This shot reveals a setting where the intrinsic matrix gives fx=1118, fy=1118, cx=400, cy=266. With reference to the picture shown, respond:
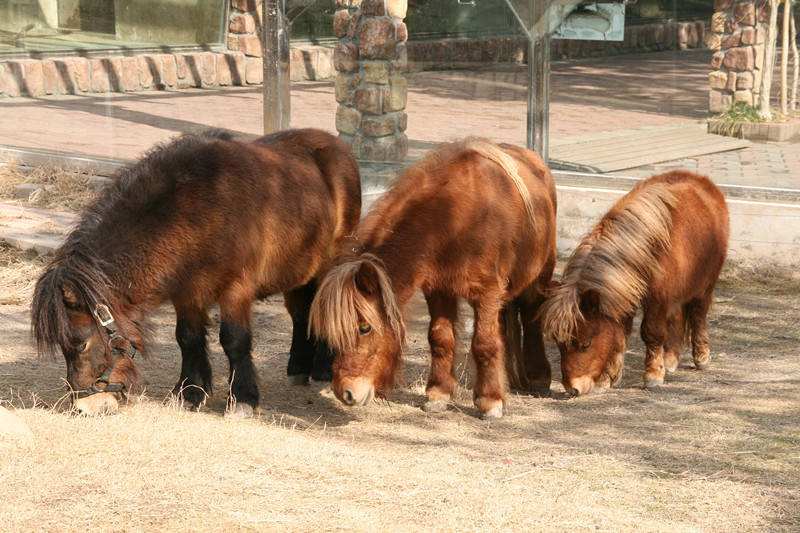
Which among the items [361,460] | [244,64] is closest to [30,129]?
[244,64]

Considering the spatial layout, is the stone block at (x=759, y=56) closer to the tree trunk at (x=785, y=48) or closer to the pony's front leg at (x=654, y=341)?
the tree trunk at (x=785, y=48)

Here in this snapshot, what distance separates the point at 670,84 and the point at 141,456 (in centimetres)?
631

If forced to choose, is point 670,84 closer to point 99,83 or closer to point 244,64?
point 244,64

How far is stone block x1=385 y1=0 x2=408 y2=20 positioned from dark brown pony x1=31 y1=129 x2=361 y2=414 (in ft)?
12.8

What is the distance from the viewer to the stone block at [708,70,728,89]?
9.46 metres

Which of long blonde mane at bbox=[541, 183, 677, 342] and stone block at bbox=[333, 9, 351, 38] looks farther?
stone block at bbox=[333, 9, 351, 38]

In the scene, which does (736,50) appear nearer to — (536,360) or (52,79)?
(536,360)

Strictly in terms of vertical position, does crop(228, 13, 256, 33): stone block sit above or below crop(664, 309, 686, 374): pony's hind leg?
above

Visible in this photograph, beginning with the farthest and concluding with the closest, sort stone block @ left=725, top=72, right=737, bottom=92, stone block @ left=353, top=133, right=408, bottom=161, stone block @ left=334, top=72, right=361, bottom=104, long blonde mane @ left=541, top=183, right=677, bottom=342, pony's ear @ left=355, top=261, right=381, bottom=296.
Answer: stone block @ left=334, top=72, right=361, bottom=104, stone block @ left=353, top=133, right=408, bottom=161, stone block @ left=725, top=72, right=737, bottom=92, long blonde mane @ left=541, top=183, right=677, bottom=342, pony's ear @ left=355, top=261, right=381, bottom=296

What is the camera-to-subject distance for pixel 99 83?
12.5 meters

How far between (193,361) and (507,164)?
2.14 metres

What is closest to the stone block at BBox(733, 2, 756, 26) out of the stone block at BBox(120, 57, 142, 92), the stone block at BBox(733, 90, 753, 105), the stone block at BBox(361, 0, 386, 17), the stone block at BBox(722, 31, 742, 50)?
the stone block at BBox(722, 31, 742, 50)

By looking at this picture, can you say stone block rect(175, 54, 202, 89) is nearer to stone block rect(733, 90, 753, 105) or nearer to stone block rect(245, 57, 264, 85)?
stone block rect(245, 57, 264, 85)

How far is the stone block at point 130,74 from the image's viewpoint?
12.4 metres
